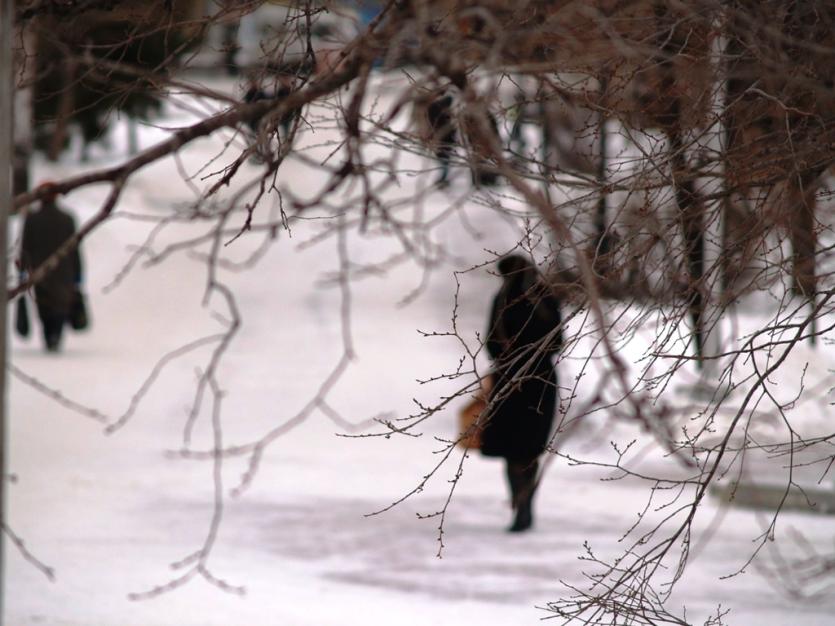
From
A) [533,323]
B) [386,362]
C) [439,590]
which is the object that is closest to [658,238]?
[533,323]

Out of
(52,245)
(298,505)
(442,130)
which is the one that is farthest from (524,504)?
(52,245)

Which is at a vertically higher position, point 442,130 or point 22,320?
point 22,320

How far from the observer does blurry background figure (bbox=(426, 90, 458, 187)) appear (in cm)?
441

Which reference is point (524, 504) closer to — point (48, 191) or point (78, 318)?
point (48, 191)

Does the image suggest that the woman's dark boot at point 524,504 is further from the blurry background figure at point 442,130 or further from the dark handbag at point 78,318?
the dark handbag at point 78,318

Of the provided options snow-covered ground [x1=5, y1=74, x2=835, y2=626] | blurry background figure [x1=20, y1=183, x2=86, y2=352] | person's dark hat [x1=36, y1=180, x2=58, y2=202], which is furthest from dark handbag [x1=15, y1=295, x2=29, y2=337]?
person's dark hat [x1=36, y1=180, x2=58, y2=202]

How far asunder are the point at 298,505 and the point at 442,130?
5.93 m

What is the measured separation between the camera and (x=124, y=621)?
703 cm

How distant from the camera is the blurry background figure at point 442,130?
441 cm

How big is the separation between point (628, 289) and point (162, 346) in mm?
12411

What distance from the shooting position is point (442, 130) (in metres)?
4.25

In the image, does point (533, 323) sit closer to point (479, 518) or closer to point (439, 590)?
point (439, 590)

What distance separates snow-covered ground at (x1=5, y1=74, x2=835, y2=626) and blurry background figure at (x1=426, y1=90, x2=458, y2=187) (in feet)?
1.84

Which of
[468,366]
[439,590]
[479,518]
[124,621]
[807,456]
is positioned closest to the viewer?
[124,621]
